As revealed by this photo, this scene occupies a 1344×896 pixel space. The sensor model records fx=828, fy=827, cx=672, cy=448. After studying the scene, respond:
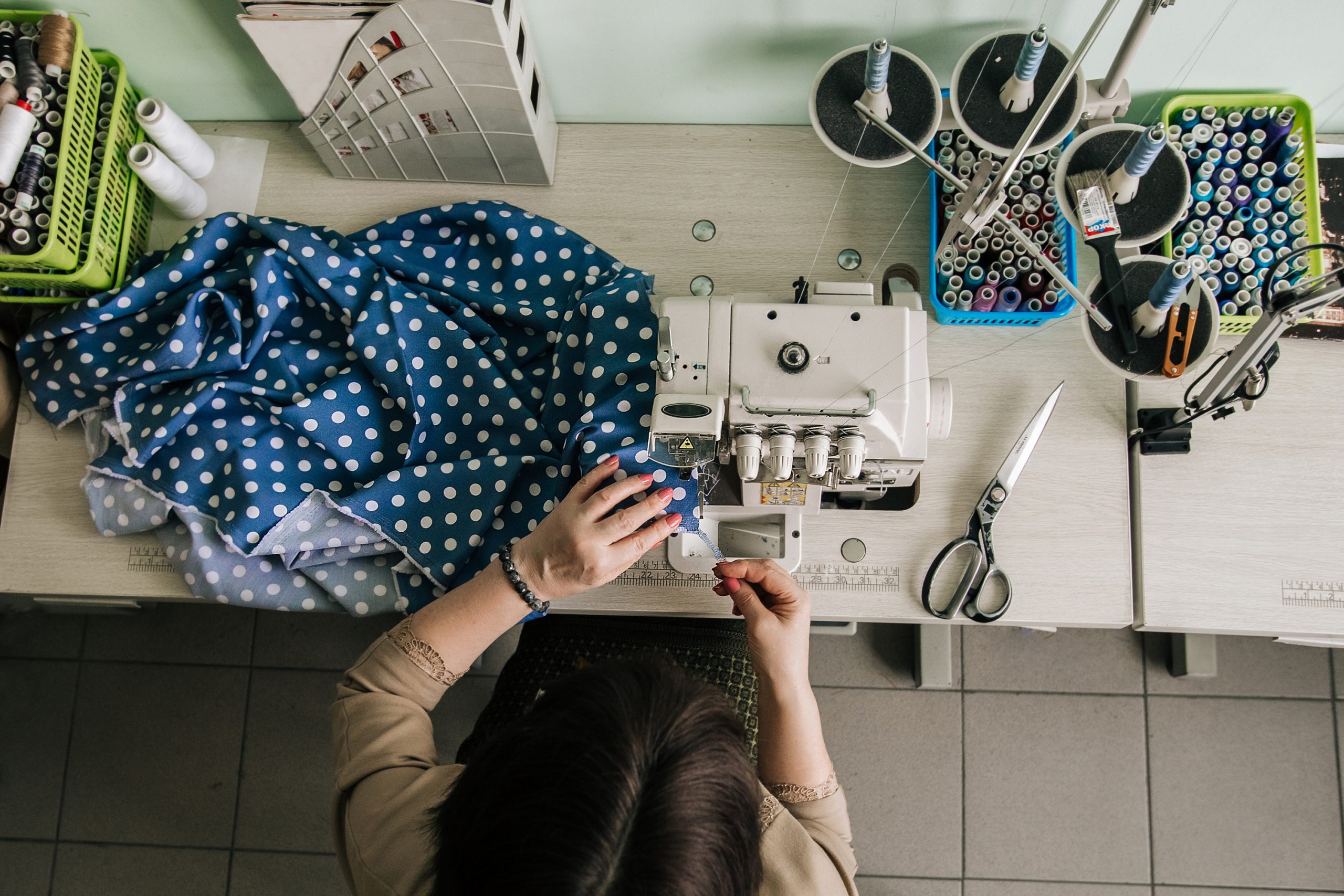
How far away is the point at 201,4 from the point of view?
1.43 m

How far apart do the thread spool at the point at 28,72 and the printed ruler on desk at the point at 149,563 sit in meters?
0.78

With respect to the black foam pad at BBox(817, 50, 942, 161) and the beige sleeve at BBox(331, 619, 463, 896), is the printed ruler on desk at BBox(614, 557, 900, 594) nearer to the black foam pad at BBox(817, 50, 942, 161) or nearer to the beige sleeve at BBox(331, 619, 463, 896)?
the beige sleeve at BBox(331, 619, 463, 896)

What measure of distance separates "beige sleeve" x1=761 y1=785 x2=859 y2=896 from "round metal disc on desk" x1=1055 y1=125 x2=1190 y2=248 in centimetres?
95

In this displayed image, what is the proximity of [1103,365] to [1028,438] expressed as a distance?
232 mm

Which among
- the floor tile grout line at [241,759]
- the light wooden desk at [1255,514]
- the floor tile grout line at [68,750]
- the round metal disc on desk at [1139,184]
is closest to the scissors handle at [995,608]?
the light wooden desk at [1255,514]

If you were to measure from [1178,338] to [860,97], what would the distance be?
616 mm

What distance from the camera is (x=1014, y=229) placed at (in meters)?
1.15

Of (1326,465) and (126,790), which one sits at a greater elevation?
(1326,465)

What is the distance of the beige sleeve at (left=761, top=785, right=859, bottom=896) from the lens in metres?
1.04

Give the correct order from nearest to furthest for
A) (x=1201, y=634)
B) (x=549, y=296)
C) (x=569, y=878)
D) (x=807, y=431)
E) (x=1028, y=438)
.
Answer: (x=569, y=878)
(x=807, y=431)
(x=1028, y=438)
(x=549, y=296)
(x=1201, y=634)

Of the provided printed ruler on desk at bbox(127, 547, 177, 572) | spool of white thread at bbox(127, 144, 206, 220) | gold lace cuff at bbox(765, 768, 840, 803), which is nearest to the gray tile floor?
printed ruler on desk at bbox(127, 547, 177, 572)

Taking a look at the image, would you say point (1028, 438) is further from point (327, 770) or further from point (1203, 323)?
point (327, 770)

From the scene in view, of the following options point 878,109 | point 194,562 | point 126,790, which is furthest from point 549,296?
point 126,790

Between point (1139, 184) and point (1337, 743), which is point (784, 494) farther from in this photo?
point (1337, 743)
